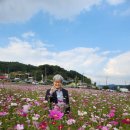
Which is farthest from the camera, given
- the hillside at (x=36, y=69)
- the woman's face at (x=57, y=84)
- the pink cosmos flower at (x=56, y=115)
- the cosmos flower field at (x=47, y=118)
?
the hillside at (x=36, y=69)

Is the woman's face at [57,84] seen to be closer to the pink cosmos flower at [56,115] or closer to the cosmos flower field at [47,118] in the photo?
the cosmos flower field at [47,118]

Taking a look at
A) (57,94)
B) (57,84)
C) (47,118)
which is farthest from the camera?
(57,94)

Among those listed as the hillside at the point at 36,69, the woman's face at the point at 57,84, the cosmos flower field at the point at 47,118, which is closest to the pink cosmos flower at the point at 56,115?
the cosmos flower field at the point at 47,118

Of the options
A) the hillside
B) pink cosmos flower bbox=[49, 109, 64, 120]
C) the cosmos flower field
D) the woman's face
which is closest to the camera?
pink cosmos flower bbox=[49, 109, 64, 120]

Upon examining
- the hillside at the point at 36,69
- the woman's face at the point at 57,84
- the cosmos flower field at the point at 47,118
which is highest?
the hillside at the point at 36,69

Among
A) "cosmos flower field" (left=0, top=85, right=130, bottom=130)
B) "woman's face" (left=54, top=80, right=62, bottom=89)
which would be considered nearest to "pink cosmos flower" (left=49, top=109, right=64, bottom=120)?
"cosmos flower field" (left=0, top=85, right=130, bottom=130)

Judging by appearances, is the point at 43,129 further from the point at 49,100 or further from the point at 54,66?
the point at 54,66

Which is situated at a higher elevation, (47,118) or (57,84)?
(57,84)

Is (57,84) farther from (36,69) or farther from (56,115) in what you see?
(36,69)

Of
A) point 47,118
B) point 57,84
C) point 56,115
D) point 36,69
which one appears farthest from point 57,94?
point 36,69

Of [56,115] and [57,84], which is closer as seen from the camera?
[56,115]

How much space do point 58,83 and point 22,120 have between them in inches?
48.2

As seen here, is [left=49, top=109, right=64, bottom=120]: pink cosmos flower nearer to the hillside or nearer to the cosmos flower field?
the cosmos flower field

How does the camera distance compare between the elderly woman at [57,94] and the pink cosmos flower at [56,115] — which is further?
the elderly woman at [57,94]
